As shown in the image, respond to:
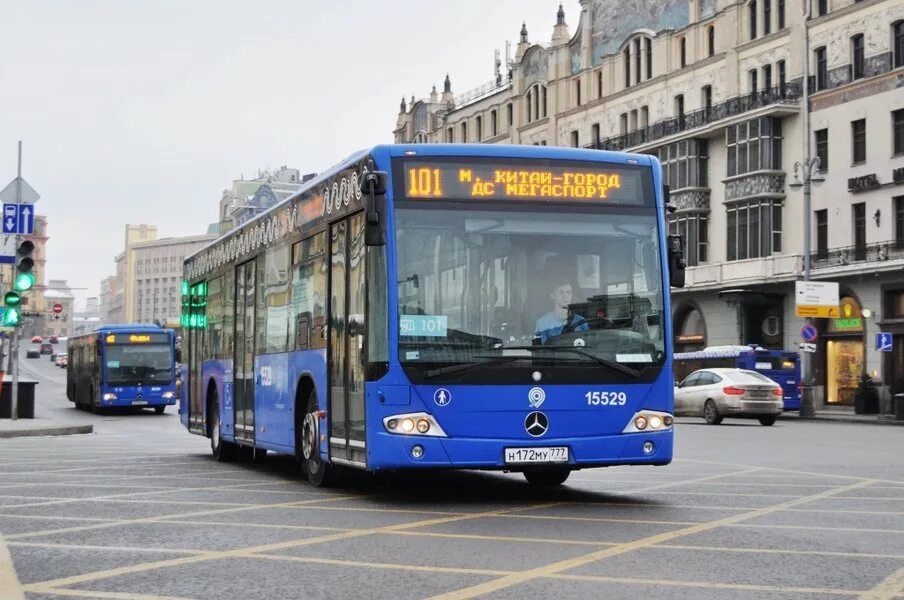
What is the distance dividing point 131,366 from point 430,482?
100ft

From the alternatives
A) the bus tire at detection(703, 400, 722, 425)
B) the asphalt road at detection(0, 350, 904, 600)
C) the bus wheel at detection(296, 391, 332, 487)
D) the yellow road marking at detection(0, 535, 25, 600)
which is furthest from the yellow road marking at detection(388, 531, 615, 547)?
the bus tire at detection(703, 400, 722, 425)

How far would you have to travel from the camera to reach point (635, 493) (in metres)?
13.4

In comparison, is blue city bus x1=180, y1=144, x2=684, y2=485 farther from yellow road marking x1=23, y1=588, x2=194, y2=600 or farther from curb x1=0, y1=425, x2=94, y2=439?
curb x1=0, y1=425, x2=94, y2=439

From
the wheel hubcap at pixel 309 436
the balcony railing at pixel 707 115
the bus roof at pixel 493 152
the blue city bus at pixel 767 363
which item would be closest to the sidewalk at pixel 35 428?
the wheel hubcap at pixel 309 436

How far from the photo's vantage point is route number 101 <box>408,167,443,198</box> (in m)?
12.1

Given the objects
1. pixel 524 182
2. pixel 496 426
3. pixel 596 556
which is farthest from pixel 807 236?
Answer: pixel 596 556

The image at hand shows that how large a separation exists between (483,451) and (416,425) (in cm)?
61

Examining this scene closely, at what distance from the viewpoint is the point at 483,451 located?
11.7 meters

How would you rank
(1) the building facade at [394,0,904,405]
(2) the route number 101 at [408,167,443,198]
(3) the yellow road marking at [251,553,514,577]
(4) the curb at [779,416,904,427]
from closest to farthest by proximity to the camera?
(3) the yellow road marking at [251,553,514,577] < (2) the route number 101 at [408,167,443,198] < (4) the curb at [779,416,904,427] < (1) the building facade at [394,0,904,405]

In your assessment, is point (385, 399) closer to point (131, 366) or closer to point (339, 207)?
point (339, 207)

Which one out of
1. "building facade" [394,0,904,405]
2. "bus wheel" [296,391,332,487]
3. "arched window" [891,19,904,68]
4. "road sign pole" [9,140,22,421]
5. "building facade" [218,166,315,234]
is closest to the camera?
"bus wheel" [296,391,332,487]

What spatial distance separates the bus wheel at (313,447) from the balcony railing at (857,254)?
1364 inches

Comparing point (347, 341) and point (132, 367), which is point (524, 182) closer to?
point (347, 341)

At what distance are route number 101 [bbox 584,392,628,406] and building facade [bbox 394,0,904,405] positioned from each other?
113ft
